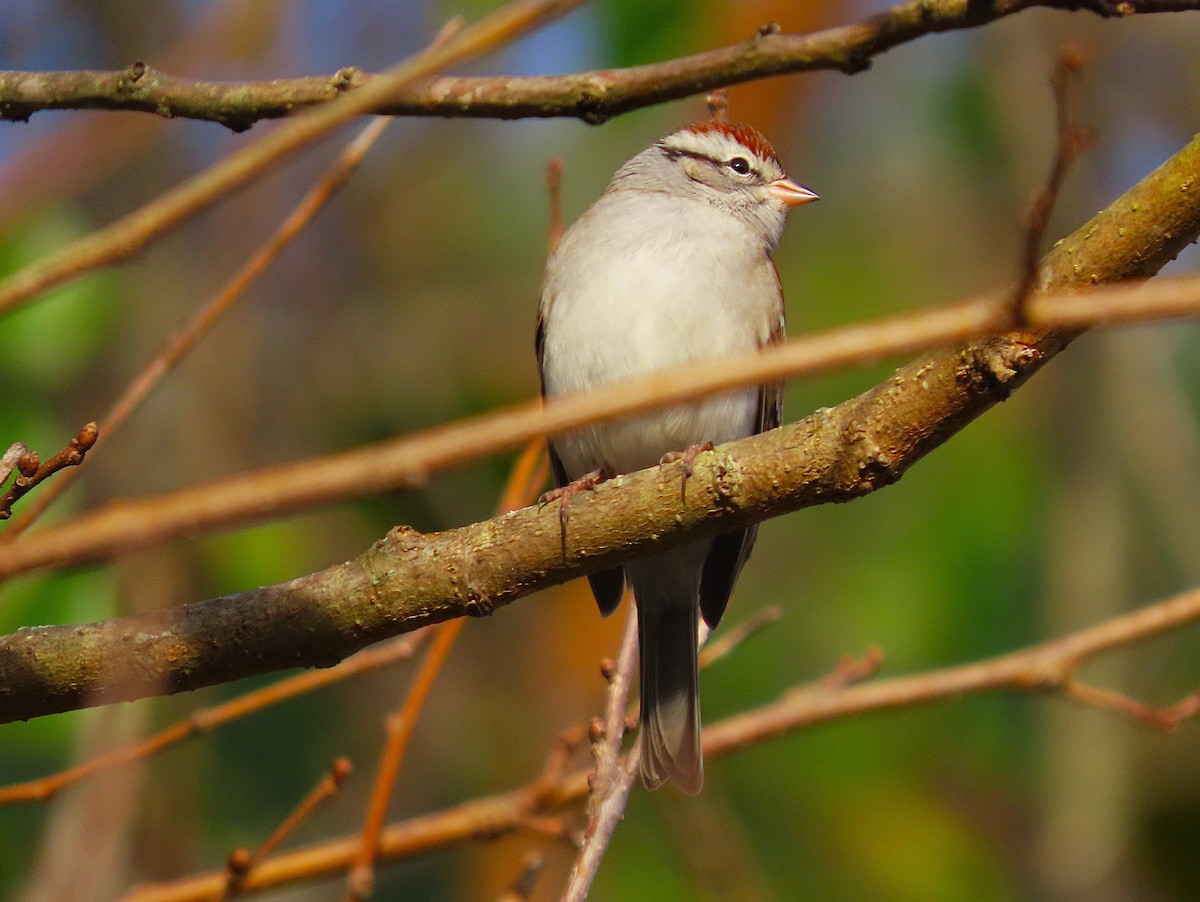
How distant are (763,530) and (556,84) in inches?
170

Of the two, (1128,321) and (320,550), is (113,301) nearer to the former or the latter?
(320,550)

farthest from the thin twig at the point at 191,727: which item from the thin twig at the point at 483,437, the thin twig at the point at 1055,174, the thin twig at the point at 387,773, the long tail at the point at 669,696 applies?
the thin twig at the point at 1055,174

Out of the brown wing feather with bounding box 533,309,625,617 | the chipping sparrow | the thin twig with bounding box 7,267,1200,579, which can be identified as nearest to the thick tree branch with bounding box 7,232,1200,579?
the thin twig with bounding box 7,267,1200,579

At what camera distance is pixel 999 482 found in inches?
209

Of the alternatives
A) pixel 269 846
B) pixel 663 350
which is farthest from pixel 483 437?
pixel 663 350

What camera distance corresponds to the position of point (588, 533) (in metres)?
2.18

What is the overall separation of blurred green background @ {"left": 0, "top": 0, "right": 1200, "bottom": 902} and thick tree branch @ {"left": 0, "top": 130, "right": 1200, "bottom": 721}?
0.83 meters

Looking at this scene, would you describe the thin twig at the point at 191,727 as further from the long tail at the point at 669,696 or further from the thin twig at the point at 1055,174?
the thin twig at the point at 1055,174

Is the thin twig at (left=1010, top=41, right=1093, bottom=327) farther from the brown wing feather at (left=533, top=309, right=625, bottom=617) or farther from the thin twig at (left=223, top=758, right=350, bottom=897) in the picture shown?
the brown wing feather at (left=533, top=309, right=625, bottom=617)

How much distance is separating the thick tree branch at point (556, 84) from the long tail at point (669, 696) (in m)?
1.24

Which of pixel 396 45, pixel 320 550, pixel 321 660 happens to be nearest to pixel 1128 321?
pixel 321 660

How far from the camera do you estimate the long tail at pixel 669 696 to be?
319 cm

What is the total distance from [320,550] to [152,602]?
245cm

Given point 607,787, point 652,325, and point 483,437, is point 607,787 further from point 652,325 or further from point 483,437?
point 652,325
